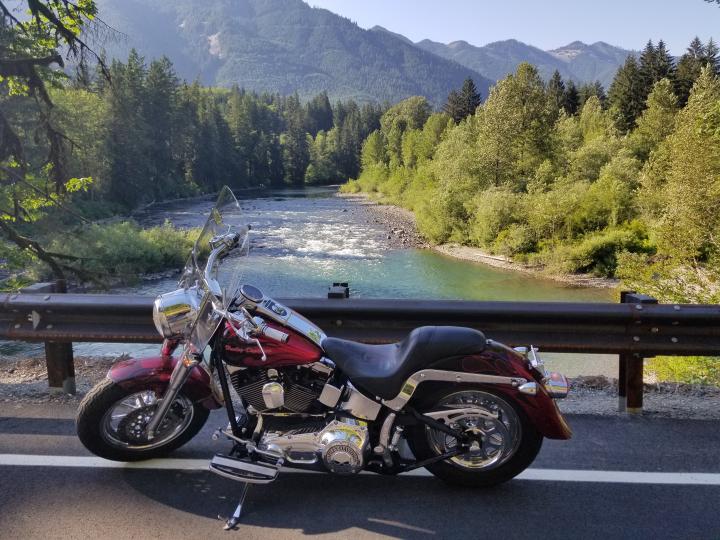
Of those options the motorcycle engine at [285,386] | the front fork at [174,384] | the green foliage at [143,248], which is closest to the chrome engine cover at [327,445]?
the motorcycle engine at [285,386]

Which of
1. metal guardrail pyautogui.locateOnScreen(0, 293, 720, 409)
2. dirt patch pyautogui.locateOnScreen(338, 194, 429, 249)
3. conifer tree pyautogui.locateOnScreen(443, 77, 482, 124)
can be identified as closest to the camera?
metal guardrail pyautogui.locateOnScreen(0, 293, 720, 409)

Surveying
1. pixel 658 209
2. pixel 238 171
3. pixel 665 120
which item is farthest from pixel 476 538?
pixel 238 171

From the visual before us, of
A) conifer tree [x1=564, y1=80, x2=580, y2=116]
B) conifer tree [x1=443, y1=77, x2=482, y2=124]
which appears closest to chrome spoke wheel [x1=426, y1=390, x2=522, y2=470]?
conifer tree [x1=564, y1=80, x2=580, y2=116]

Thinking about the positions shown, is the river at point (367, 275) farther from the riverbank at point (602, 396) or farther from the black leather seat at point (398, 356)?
the black leather seat at point (398, 356)

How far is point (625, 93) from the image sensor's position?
55.2m

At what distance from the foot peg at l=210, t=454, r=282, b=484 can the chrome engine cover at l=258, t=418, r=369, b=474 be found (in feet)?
0.28

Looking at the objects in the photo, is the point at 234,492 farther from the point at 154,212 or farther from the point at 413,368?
the point at 154,212

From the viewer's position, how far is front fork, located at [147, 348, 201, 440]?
317cm

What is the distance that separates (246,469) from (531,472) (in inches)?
60.7

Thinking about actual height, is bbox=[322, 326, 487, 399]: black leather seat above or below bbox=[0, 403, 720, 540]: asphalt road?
above

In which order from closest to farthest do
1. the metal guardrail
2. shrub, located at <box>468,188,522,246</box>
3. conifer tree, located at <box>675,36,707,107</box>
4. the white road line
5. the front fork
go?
the front fork
the white road line
the metal guardrail
shrub, located at <box>468,188,522,246</box>
conifer tree, located at <box>675,36,707,107</box>

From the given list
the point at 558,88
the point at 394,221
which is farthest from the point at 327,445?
the point at 558,88

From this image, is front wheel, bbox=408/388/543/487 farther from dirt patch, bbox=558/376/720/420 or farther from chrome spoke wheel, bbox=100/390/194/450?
chrome spoke wheel, bbox=100/390/194/450

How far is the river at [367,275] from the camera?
22.1 metres
